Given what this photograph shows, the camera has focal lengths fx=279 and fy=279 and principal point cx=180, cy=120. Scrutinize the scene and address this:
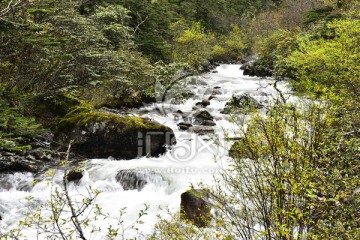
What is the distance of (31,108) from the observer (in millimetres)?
12656

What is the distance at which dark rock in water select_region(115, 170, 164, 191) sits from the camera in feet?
29.9

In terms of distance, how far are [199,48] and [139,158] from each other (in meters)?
20.2

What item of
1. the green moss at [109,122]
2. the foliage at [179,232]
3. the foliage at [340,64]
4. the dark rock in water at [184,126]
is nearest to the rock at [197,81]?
the dark rock in water at [184,126]

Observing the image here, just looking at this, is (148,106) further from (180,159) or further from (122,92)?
(180,159)

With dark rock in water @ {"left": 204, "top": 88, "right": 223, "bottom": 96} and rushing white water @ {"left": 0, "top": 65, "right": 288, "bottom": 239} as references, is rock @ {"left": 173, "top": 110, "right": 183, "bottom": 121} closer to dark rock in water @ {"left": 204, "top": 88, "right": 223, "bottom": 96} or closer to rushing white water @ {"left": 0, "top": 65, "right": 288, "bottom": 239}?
rushing white water @ {"left": 0, "top": 65, "right": 288, "bottom": 239}

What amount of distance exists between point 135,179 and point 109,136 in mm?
2240

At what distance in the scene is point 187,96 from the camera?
1942 cm

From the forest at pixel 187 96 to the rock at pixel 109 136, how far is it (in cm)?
9

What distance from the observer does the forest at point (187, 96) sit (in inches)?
148

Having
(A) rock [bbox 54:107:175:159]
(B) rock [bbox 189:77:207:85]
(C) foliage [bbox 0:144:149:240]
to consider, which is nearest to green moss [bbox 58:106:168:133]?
(A) rock [bbox 54:107:175:159]

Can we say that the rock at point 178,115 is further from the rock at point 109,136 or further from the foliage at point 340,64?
the foliage at point 340,64

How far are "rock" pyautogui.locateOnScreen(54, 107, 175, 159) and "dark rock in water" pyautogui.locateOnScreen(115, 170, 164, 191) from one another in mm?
1406

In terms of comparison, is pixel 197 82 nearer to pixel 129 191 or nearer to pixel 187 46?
pixel 187 46

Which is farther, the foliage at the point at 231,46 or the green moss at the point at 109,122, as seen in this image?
the foliage at the point at 231,46
